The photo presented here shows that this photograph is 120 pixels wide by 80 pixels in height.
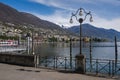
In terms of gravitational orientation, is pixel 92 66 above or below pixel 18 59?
below

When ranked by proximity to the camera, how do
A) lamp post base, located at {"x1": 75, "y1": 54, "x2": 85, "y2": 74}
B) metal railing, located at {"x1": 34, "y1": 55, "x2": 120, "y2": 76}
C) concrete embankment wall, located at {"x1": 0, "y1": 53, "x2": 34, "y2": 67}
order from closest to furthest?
1. lamp post base, located at {"x1": 75, "y1": 54, "x2": 85, "y2": 74}
2. metal railing, located at {"x1": 34, "y1": 55, "x2": 120, "y2": 76}
3. concrete embankment wall, located at {"x1": 0, "y1": 53, "x2": 34, "y2": 67}

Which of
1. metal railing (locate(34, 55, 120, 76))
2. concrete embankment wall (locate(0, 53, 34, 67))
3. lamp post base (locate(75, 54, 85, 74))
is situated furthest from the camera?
concrete embankment wall (locate(0, 53, 34, 67))

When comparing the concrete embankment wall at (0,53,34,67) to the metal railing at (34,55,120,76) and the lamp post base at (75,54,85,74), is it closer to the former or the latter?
the metal railing at (34,55,120,76)

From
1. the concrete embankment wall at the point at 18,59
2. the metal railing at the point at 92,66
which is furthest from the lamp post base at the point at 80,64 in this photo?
the concrete embankment wall at the point at 18,59

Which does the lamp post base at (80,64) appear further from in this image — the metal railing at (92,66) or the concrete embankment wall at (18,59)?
the concrete embankment wall at (18,59)

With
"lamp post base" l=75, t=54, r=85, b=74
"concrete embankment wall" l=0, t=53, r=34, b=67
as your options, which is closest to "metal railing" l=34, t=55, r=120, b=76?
"lamp post base" l=75, t=54, r=85, b=74

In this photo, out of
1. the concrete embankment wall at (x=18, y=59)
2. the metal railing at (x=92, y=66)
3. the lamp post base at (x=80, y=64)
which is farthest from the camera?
the concrete embankment wall at (x=18, y=59)

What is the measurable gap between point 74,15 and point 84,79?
7829mm

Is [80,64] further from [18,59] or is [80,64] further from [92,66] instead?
[92,66]

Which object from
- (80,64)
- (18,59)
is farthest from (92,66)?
(80,64)

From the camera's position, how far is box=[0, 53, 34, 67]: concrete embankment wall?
79.2 ft

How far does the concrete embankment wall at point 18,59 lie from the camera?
2413 cm

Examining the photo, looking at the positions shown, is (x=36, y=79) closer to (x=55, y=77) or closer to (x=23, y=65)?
(x=55, y=77)

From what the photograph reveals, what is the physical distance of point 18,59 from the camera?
2548 cm
